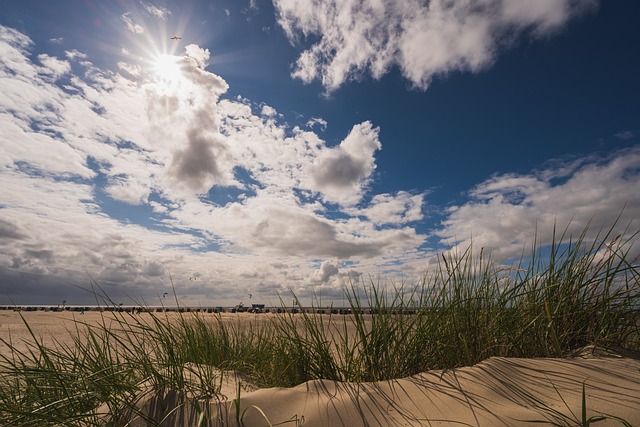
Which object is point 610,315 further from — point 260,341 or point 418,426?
point 260,341

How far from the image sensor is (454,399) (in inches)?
76.0

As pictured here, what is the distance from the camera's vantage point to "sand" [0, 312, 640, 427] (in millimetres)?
1762

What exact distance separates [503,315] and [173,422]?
2.52 meters

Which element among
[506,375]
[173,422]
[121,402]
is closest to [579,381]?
[506,375]

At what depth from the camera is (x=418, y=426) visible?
1.75 meters

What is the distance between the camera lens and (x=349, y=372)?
2611 millimetres

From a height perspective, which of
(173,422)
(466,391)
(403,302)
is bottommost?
(173,422)

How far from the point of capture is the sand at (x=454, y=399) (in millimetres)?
1762

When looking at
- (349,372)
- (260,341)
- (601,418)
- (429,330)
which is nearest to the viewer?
(601,418)

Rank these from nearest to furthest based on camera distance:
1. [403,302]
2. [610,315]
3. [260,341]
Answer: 1. [610,315]
2. [403,302]
3. [260,341]

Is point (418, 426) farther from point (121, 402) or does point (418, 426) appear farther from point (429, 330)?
point (121, 402)

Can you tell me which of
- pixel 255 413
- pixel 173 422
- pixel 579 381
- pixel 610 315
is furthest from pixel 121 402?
pixel 610 315

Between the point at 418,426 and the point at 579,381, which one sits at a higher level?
the point at 579,381

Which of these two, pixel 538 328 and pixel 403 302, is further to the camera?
pixel 403 302
